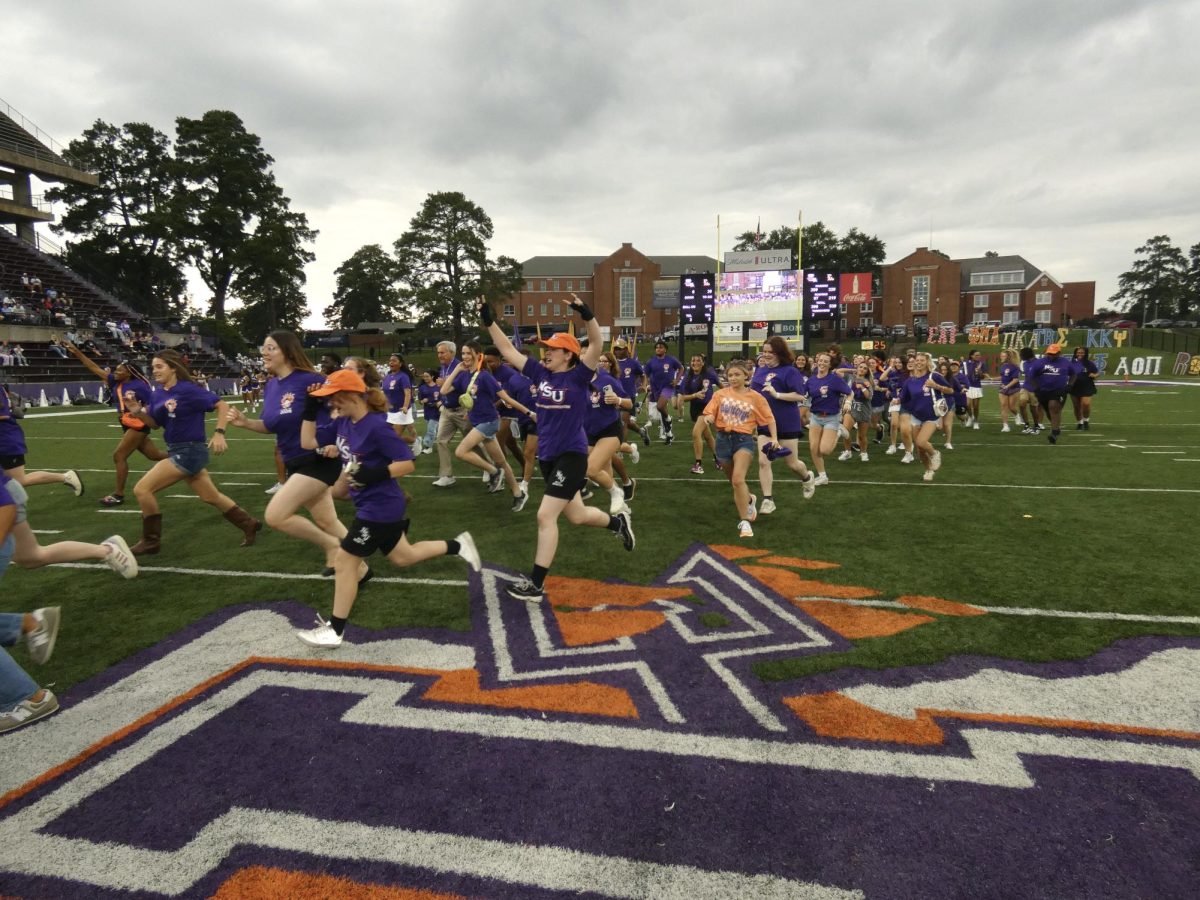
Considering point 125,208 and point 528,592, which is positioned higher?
point 125,208

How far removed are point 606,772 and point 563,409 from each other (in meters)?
2.99

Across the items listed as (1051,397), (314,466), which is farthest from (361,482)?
(1051,397)

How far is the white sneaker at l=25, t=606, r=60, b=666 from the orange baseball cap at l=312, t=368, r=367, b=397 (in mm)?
2305

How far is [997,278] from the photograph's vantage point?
3300 inches

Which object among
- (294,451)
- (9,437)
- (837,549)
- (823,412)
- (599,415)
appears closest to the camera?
(294,451)

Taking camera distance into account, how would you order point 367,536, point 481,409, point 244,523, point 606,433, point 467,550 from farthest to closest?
1. point 481,409
2. point 606,433
3. point 244,523
4. point 467,550
5. point 367,536

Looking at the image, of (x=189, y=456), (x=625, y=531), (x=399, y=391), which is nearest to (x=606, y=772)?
(x=625, y=531)

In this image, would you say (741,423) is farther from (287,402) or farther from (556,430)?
(287,402)

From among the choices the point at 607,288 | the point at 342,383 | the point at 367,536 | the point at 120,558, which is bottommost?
the point at 120,558

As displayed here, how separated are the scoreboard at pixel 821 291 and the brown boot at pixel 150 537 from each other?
1369 inches

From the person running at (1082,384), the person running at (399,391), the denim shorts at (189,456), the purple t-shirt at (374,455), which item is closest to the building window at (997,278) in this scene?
the person running at (1082,384)

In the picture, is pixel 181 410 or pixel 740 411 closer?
pixel 181 410

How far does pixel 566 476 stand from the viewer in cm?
515

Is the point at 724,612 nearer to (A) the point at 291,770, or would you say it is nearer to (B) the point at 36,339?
(A) the point at 291,770
